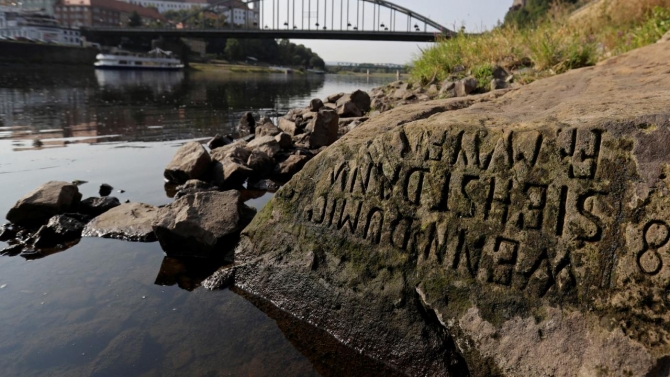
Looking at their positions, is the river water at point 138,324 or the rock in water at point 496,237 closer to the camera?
the rock in water at point 496,237

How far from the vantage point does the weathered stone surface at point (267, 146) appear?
9.30 meters

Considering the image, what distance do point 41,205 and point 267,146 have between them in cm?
420

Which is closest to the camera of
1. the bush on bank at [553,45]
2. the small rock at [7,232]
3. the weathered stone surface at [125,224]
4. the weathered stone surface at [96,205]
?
the small rock at [7,232]

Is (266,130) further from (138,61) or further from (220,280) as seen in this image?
(138,61)

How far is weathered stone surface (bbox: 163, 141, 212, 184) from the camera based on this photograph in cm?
808

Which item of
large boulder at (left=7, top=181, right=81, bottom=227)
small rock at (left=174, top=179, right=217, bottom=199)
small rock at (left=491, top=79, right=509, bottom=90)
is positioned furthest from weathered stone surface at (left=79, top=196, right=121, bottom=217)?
small rock at (left=491, top=79, right=509, bottom=90)

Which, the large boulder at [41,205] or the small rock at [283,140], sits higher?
the small rock at [283,140]

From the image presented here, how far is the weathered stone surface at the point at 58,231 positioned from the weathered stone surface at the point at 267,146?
379cm

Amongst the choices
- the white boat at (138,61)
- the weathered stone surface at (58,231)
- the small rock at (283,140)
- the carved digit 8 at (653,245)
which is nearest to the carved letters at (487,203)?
the carved digit 8 at (653,245)

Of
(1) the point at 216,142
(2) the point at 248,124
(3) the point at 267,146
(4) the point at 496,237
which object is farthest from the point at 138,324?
(2) the point at 248,124

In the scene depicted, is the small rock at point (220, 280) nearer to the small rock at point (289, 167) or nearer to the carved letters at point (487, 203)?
the carved letters at point (487, 203)

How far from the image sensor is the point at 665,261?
275 centimetres

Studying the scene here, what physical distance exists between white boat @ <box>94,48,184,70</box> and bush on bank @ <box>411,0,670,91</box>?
5940cm

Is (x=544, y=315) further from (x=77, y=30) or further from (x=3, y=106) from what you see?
(x=77, y=30)
